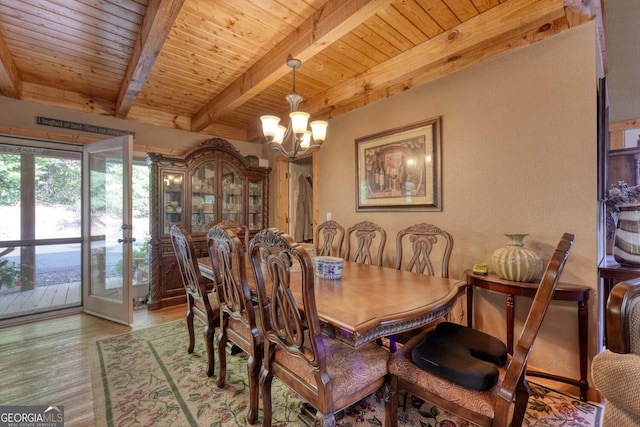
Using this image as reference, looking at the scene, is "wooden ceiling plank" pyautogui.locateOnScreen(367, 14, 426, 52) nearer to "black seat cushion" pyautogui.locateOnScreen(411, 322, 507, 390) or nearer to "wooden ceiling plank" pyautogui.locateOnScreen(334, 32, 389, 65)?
"wooden ceiling plank" pyautogui.locateOnScreen(334, 32, 389, 65)

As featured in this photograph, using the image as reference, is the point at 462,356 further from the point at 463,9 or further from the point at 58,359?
the point at 58,359

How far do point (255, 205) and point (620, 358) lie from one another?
4172 millimetres

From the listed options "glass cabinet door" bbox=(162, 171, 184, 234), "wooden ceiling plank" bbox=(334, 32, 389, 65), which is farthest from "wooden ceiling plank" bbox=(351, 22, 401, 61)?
"glass cabinet door" bbox=(162, 171, 184, 234)

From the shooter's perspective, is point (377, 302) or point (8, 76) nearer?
point (377, 302)

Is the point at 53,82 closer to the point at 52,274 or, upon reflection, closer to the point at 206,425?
the point at 52,274

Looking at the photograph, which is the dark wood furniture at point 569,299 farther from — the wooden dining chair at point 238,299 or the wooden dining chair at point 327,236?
the wooden dining chair at point 238,299

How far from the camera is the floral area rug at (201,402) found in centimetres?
159

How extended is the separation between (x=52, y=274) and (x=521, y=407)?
A: 4703 millimetres

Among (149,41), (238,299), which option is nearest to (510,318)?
(238,299)

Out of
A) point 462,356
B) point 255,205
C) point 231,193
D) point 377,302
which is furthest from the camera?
point 255,205

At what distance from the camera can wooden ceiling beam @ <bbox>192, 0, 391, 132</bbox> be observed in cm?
172

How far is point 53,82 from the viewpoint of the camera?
300cm

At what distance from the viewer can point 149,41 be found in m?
2.00

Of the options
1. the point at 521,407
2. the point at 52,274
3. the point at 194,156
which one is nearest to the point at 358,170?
the point at 194,156
